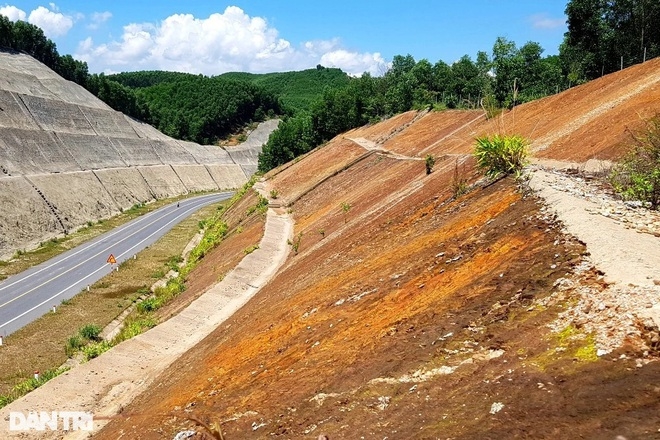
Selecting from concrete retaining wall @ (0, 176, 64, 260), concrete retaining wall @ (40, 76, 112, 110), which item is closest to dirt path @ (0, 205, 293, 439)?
concrete retaining wall @ (0, 176, 64, 260)

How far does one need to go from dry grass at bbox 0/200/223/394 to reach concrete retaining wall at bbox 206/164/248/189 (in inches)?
2070

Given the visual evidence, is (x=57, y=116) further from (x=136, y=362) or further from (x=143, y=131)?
(x=136, y=362)

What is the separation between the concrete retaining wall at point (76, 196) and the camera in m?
52.3

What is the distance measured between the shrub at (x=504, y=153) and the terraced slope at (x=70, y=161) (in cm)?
4142

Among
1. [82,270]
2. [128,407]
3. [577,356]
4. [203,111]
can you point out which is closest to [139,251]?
[82,270]

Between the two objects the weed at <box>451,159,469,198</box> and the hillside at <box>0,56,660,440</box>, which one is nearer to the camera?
the hillside at <box>0,56,660,440</box>

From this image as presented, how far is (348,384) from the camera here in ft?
24.3

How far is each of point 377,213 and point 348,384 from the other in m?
13.7

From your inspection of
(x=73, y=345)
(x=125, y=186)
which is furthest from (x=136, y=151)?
(x=73, y=345)

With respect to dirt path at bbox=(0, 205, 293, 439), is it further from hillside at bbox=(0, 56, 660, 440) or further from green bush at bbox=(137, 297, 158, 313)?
green bush at bbox=(137, 297, 158, 313)

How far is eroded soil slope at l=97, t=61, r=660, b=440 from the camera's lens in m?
5.12

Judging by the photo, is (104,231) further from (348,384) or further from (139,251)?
(348,384)

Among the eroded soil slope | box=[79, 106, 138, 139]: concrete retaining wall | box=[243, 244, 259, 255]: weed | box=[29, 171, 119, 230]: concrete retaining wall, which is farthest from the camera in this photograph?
box=[79, 106, 138, 139]: concrete retaining wall
